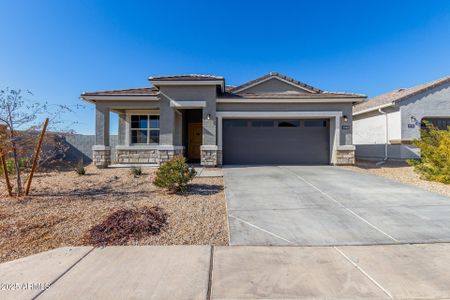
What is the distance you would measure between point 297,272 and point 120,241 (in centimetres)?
269

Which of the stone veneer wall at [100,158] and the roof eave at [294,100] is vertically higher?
the roof eave at [294,100]

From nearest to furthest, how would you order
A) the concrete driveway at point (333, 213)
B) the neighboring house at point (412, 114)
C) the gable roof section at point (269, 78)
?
1. the concrete driveway at point (333, 213)
2. the gable roof section at point (269, 78)
3. the neighboring house at point (412, 114)

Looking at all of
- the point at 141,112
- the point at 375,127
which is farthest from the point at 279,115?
the point at 375,127

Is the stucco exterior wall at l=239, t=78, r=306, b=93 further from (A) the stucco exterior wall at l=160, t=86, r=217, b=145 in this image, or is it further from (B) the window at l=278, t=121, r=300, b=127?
(A) the stucco exterior wall at l=160, t=86, r=217, b=145

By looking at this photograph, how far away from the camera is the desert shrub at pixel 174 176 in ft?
19.7

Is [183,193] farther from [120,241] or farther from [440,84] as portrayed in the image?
[440,84]

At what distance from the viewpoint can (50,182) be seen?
7.77 m

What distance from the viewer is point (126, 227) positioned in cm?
386

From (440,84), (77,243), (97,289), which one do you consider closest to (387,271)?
(97,289)

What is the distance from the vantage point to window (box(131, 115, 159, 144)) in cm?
1305

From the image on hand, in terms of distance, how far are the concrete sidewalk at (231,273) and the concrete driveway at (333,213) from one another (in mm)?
342

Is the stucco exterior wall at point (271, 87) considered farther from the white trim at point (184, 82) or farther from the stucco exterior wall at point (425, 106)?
the stucco exterior wall at point (425, 106)

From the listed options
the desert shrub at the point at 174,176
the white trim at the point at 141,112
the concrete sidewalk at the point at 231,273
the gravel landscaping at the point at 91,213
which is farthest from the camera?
the white trim at the point at 141,112

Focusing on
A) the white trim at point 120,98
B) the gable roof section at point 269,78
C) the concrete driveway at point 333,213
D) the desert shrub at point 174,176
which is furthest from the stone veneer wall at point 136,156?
the concrete driveway at point 333,213
